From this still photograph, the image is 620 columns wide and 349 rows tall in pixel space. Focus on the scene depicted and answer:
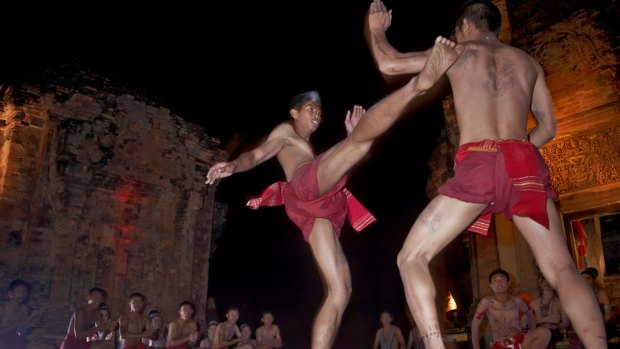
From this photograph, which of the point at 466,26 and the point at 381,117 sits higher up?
Result: the point at 466,26

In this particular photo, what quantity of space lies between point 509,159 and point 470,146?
9.0 inches

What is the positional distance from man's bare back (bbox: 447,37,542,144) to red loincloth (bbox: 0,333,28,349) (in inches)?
303

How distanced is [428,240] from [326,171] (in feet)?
3.51

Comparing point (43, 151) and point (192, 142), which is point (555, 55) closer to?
point (192, 142)

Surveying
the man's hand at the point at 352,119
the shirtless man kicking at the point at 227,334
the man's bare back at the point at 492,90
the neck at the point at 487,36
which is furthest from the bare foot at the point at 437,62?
the shirtless man kicking at the point at 227,334

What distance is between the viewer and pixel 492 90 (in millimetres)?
2885

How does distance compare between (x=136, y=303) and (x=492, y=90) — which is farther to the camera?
(x=136, y=303)

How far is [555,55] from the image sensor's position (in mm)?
9352

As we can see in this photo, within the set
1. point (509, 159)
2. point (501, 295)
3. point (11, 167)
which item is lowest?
point (501, 295)

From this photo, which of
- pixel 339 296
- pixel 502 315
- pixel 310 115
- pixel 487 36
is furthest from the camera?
pixel 502 315

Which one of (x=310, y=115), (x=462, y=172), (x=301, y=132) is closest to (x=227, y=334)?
(x=301, y=132)

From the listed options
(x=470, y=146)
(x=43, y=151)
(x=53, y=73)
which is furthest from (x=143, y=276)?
(x=470, y=146)

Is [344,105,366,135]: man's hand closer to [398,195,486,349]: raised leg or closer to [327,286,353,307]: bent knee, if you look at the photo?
[327,286,353,307]: bent knee

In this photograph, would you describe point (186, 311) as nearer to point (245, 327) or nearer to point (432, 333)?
point (245, 327)
